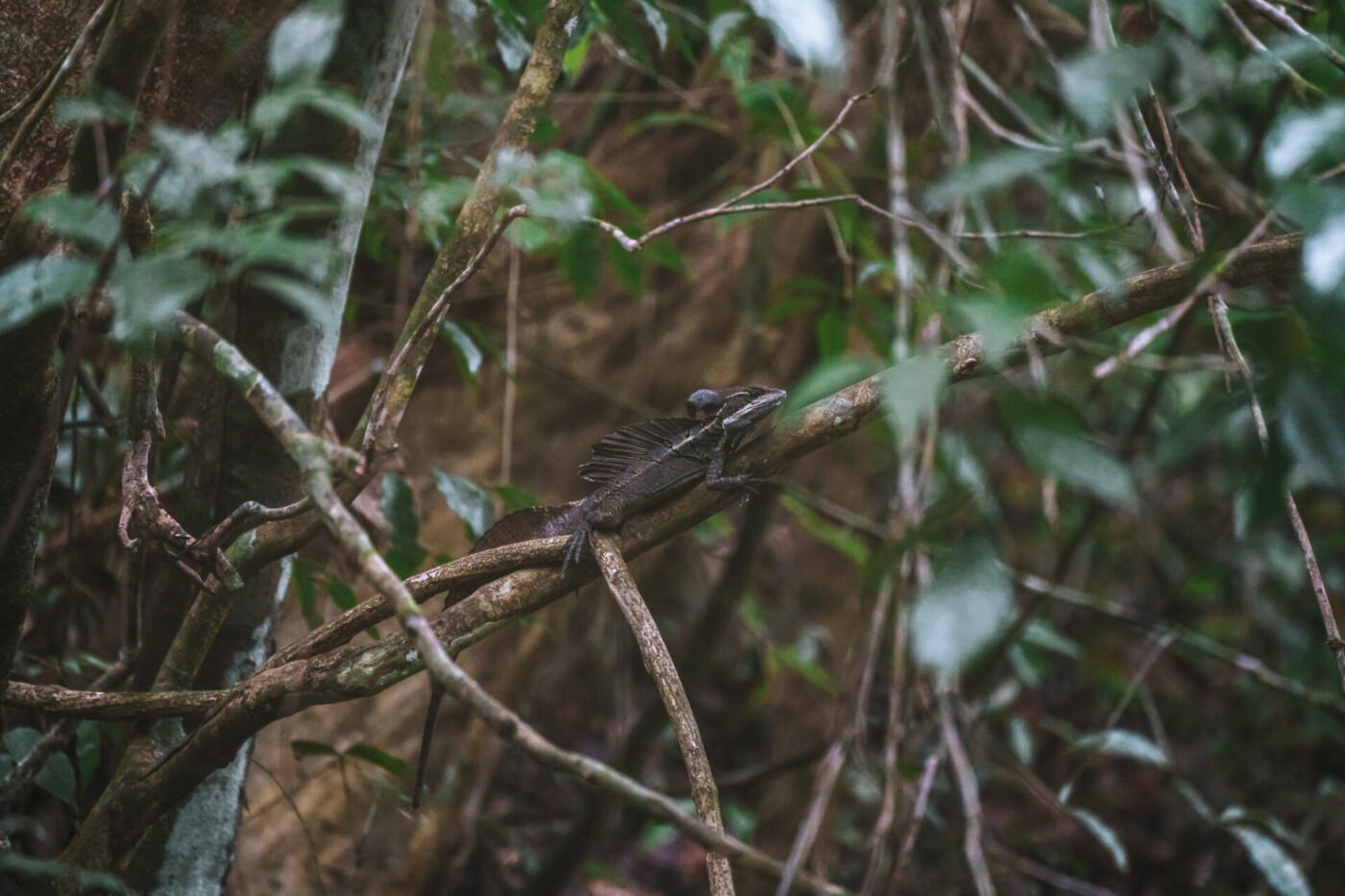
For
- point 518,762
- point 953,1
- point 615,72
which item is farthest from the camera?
point 518,762

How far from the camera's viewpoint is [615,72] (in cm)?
423

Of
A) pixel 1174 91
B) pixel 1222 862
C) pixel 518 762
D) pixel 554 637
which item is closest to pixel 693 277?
pixel 554 637

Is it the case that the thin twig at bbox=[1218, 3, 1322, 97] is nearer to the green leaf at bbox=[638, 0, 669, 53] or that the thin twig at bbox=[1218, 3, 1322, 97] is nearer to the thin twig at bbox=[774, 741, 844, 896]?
the green leaf at bbox=[638, 0, 669, 53]

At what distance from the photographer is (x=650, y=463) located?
2.70 meters

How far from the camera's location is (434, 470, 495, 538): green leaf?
93.9 inches

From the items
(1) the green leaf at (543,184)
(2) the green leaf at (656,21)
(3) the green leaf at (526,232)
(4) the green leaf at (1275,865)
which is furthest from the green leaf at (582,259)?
(4) the green leaf at (1275,865)

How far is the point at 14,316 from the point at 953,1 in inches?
116

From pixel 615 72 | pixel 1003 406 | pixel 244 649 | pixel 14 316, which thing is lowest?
pixel 244 649

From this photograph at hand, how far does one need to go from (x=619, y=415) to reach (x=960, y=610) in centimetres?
361

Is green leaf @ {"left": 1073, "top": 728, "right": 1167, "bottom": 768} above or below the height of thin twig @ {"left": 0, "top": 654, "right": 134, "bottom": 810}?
below

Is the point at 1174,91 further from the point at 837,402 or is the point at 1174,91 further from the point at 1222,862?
the point at 1222,862

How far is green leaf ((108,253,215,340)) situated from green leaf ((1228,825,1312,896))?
136 inches

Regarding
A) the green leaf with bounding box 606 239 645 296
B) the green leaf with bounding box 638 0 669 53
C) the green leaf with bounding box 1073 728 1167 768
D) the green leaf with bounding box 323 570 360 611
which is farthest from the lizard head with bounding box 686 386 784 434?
the green leaf with bounding box 1073 728 1167 768

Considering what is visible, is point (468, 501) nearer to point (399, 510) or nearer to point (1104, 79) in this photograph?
point (399, 510)
